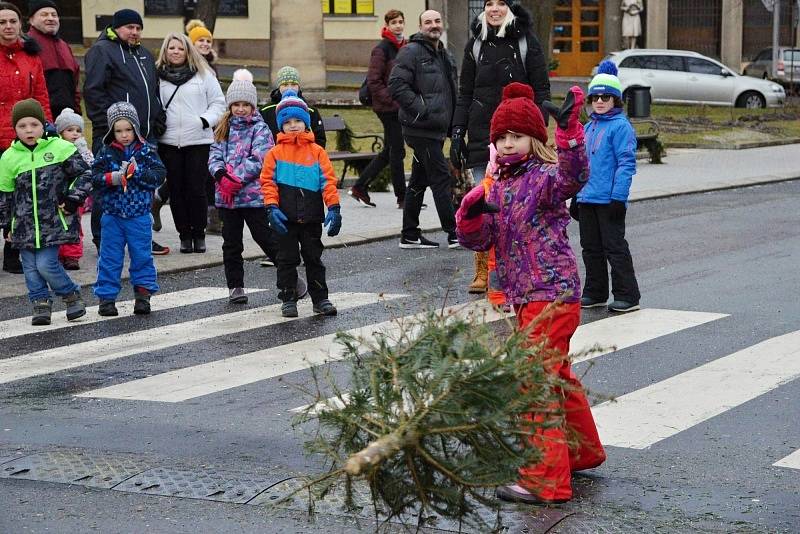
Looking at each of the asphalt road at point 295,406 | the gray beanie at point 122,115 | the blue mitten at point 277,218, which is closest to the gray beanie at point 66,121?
the asphalt road at point 295,406

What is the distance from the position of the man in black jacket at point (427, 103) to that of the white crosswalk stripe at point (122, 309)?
236 cm

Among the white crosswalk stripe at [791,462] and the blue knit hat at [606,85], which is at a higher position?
the blue knit hat at [606,85]

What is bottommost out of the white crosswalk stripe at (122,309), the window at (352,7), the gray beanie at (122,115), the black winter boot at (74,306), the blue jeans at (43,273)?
the white crosswalk stripe at (122,309)

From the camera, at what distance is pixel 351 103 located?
29.4 m

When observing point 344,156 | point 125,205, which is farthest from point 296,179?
point 344,156

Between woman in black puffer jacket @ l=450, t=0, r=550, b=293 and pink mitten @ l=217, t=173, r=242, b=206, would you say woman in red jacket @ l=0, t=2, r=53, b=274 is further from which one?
woman in black puffer jacket @ l=450, t=0, r=550, b=293

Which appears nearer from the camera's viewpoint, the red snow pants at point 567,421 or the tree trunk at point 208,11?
the red snow pants at point 567,421

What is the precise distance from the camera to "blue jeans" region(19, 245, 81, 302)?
980 centimetres

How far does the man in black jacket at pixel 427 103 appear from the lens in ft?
40.9

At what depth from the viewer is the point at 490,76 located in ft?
36.8

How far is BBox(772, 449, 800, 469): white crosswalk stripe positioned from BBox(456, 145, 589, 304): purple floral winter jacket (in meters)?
1.16

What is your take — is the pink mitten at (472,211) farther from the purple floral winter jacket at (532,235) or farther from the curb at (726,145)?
the curb at (726,145)

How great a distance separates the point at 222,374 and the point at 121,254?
7.78 feet

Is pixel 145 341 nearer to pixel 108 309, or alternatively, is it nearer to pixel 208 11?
pixel 108 309
